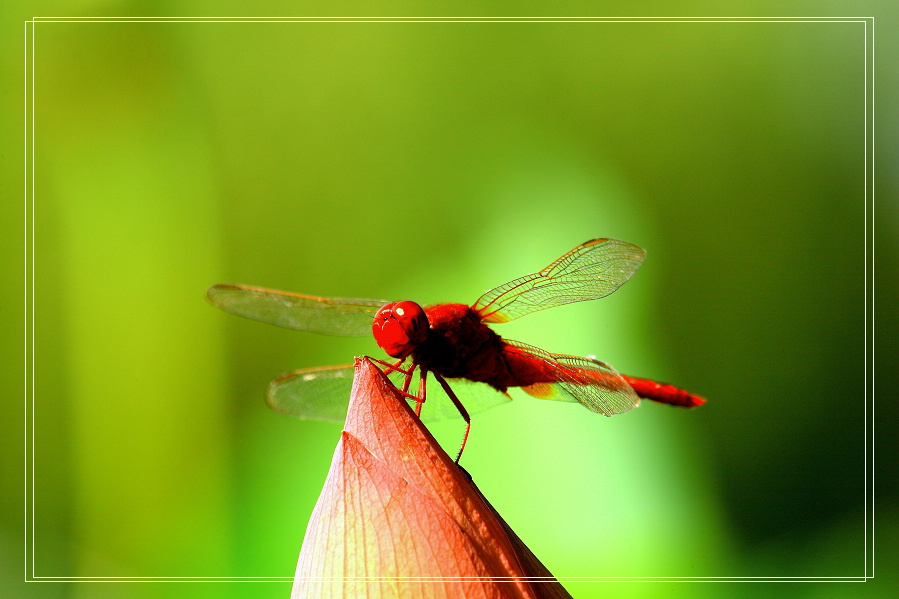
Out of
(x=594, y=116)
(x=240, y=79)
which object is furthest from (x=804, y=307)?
(x=240, y=79)

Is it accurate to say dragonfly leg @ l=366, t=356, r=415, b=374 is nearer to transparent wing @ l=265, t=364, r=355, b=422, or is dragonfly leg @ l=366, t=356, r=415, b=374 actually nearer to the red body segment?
the red body segment

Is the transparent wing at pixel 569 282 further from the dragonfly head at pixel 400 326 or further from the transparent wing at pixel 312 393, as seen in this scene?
the transparent wing at pixel 312 393

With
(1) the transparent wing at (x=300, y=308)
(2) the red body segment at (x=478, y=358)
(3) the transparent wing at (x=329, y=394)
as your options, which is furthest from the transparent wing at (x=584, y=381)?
(1) the transparent wing at (x=300, y=308)

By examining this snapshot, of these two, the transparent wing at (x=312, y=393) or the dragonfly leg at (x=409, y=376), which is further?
the transparent wing at (x=312, y=393)

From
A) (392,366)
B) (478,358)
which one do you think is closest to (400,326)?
(392,366)

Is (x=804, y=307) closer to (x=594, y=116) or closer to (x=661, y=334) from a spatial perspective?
(x=661, y=334)
